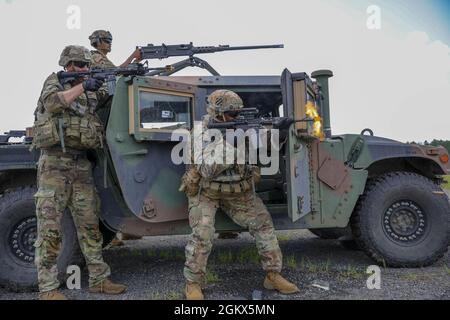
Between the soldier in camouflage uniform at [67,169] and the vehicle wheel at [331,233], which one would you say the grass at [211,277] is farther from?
the vehicle wheel at [331,233]

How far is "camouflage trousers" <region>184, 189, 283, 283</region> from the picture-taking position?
10.4ft

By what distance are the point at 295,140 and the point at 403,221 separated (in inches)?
55.0

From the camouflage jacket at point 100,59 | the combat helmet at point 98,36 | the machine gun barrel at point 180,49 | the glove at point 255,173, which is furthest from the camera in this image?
the machine gun barrel at point 180,49

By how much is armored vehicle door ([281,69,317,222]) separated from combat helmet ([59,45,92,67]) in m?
1.58

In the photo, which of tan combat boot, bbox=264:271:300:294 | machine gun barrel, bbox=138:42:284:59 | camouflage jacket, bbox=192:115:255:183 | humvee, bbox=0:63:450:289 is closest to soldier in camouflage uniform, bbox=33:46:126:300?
humvee, bbox=0:63:450:289

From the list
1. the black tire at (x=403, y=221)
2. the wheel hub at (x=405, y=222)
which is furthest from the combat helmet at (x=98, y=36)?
the wheel hub at (x=405, y=222)

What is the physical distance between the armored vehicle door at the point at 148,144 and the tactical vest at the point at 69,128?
0.15 m

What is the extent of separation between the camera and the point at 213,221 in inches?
130

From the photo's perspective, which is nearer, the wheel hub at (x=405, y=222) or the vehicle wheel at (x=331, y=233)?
the wheel hub at (x=405, y=222)

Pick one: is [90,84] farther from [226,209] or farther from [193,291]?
[193,291]

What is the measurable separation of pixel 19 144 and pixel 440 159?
3919 millimetres

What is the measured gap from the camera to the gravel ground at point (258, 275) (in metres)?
3.30

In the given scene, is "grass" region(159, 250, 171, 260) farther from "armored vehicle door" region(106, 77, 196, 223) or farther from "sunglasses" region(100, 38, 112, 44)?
"sunglasses" region(100, 38, 112, 44)
